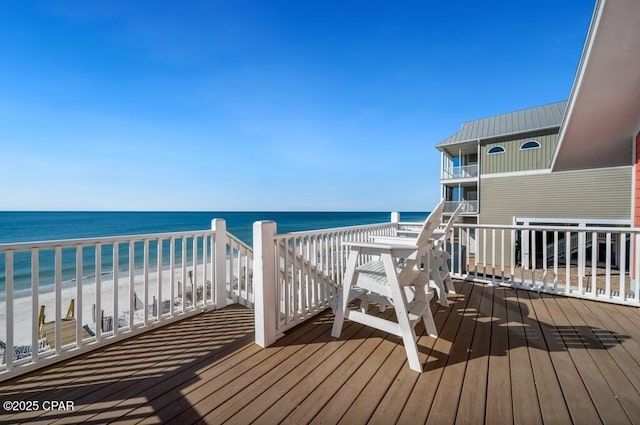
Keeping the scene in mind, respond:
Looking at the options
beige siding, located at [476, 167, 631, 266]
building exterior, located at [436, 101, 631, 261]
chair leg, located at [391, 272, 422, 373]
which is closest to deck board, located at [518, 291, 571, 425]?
chair leg, located at [391, 272, 422, 373]

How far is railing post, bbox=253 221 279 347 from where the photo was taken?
2.04 metres

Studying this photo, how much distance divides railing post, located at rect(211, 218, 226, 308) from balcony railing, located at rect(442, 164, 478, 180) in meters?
13.1

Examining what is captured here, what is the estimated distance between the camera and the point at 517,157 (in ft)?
36.4

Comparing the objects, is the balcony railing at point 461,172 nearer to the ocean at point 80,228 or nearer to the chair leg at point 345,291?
the chair leg at point 345,291

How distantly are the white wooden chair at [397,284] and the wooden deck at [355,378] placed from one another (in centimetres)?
19


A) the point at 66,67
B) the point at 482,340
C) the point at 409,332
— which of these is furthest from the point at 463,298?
the point at 66,67

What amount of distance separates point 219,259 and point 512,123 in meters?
14.5

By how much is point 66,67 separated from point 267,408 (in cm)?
712

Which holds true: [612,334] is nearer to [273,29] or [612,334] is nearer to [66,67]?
[273,29]

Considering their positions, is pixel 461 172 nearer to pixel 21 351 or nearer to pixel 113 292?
pixel 113 292

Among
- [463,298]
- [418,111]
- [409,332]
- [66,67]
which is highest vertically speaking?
[418,111]

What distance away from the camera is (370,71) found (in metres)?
6.60

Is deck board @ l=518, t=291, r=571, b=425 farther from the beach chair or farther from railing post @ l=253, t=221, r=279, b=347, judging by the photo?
the beach chair

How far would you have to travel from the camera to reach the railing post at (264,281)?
2.04m
